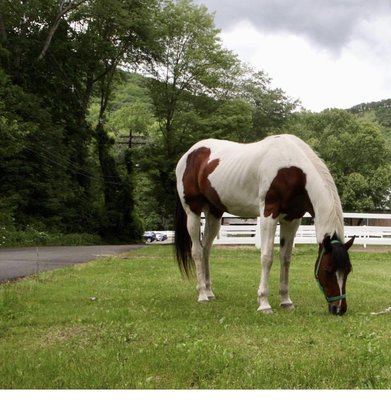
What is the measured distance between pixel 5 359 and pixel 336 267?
3300mm

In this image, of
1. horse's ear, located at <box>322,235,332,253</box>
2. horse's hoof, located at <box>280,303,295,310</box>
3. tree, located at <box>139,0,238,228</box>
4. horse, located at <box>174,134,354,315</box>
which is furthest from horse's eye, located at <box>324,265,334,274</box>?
tree, located at <box>139,0,238,228</box>

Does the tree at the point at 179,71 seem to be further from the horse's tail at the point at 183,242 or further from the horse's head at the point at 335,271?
the horse's head at the point at 335,271

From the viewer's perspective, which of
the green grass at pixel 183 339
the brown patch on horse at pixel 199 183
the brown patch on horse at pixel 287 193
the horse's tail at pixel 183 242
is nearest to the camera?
the green grass at pixel 183 339

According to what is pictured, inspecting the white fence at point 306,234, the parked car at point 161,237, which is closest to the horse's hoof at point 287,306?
the white fence at point 306,234

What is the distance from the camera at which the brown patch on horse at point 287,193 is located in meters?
5.57

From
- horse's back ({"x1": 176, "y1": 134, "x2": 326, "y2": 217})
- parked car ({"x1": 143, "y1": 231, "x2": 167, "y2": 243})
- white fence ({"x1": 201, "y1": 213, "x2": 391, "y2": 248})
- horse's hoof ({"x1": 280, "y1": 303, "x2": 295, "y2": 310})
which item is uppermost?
horse's back ({"x1": 176, "y1": 134, "x2": 326, "y2": 217})

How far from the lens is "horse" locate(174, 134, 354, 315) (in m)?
5.28

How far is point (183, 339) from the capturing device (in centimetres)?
411

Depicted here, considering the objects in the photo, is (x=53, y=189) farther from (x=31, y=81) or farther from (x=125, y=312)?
(x=125, y=312)

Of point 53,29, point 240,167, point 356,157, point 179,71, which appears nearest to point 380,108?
point 240,167

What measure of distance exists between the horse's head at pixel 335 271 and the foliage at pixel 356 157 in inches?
1497

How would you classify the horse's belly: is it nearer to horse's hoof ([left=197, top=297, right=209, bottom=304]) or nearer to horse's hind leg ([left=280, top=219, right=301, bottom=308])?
horse's hind leg ([left=280, top=219, right=301, bottom=308])

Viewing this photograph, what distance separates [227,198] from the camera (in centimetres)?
630

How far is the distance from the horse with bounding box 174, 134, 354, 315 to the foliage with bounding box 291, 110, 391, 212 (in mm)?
36794
